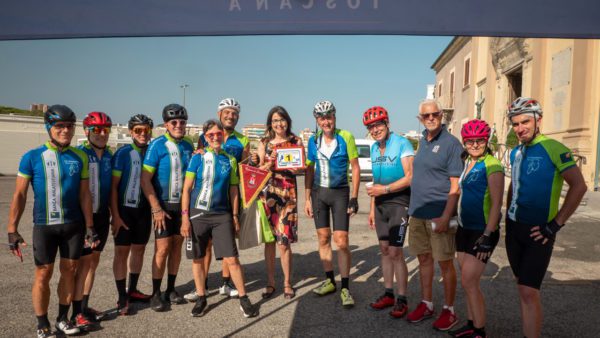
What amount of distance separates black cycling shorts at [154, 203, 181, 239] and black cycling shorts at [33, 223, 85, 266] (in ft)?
2.80

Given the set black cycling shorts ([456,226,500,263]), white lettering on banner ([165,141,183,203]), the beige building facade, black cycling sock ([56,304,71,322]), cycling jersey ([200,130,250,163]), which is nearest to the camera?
black cycling shorts ([456,226,500,263])

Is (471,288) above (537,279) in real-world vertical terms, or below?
below

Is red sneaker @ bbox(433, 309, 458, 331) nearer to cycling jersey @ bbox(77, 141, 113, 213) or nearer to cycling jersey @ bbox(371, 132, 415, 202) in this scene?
cycling jersey @ bbox(371, 132, 415, 202)

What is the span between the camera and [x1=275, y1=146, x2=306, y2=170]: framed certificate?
489cm

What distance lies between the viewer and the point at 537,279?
3080 mm

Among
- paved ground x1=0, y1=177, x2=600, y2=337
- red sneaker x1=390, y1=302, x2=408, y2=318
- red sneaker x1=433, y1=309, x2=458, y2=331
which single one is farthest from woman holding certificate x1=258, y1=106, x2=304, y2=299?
red sneaker x1=433, y1=309, x2=458, y2=331

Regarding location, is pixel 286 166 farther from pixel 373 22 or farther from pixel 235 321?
pixel 373 22

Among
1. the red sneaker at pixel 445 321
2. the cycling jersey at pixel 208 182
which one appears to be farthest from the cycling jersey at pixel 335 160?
the red sneaker at pixel 445 321

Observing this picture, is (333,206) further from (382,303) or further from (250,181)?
(382,303)

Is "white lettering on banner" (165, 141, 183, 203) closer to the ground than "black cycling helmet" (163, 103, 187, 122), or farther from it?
closer to the ground

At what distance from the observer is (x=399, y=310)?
427 cm

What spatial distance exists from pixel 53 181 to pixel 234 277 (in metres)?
2.03

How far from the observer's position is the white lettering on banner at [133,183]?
14.4 feet

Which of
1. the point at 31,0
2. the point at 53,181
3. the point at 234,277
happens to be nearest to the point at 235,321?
the point at 234,277
